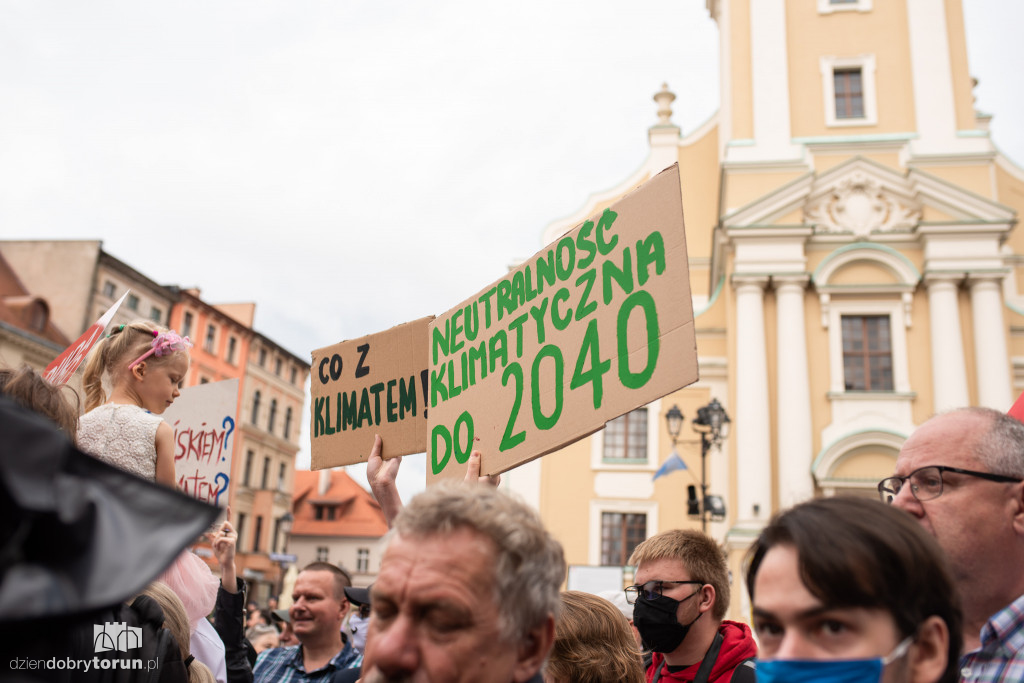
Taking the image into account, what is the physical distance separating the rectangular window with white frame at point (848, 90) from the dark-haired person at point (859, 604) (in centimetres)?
2555

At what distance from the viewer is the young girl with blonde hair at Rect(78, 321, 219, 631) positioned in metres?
3.31

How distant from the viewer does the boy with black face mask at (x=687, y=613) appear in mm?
3779

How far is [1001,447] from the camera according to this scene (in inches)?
97.7

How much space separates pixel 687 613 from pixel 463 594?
2234mm

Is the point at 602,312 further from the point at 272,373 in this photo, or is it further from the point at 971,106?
the point at 272,373

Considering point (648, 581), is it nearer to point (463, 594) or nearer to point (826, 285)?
point (463, 594)

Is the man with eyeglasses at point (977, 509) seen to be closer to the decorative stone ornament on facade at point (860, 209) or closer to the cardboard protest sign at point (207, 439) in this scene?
the cardboard protest sign at point (207, 439)

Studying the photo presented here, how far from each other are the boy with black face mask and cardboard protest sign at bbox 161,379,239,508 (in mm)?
2280

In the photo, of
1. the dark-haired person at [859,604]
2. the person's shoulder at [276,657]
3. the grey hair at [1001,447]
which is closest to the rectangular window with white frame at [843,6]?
the person's shoulder at [276,657]

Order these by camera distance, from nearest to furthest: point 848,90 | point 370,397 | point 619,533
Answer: point 370,397 → point 619,533 → point 848,90

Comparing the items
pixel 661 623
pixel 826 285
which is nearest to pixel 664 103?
pixel 826 285

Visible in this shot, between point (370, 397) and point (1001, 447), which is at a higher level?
point (370, 397)

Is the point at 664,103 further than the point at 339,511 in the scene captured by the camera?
No

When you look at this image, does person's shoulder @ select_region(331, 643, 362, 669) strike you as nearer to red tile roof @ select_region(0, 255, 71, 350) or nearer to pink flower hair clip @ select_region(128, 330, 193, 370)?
pink flower hair clip @ select_region(128, 330, 193, 370)
